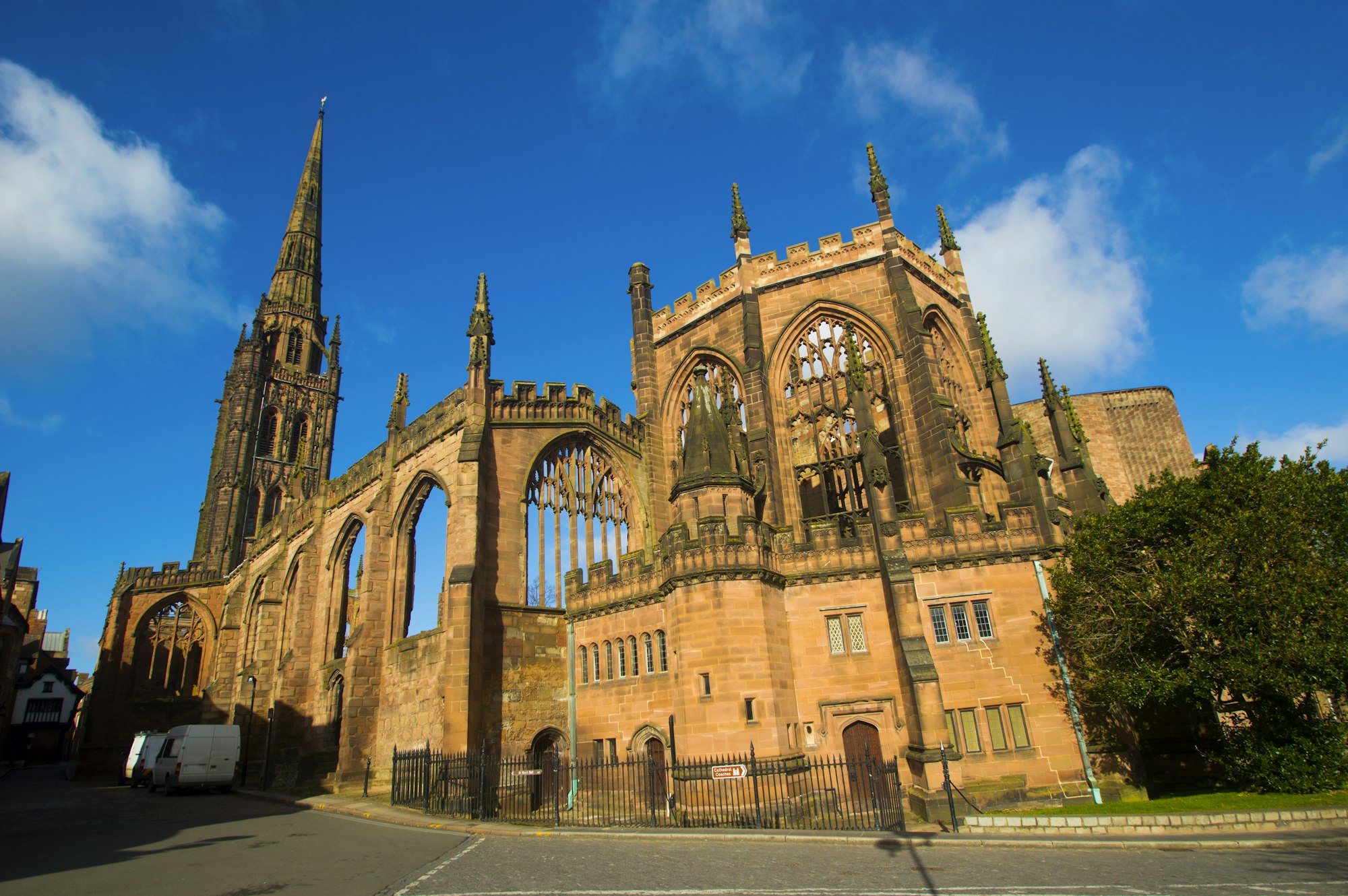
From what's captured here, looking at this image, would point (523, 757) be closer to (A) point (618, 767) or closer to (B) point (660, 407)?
(A) point (618, 767)

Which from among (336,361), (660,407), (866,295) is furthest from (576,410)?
(336,361)

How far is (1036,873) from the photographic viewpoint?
997 cm

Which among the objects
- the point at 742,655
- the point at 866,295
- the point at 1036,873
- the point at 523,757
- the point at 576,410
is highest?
the point at 866,295

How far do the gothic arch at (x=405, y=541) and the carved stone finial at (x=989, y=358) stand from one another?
67.8ft

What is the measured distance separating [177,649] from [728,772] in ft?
147

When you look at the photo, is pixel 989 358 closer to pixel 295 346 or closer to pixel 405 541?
pixel 405 541

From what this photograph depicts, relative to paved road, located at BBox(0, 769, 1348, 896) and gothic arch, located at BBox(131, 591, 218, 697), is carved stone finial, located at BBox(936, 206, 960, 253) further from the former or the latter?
gothic arch, located at BBox(131, 591, 218, 697)

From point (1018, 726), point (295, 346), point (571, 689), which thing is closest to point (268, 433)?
point (295, 346)

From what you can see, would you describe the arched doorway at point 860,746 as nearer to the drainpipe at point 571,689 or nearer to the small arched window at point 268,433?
the drainpipe at point 571,689

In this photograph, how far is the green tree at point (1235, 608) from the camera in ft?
49.8

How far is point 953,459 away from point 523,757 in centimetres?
1632

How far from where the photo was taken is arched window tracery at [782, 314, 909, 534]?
26453 mm

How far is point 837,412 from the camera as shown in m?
26.5

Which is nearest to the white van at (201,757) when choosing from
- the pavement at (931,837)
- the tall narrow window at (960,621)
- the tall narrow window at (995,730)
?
the pavement at (931,837)
